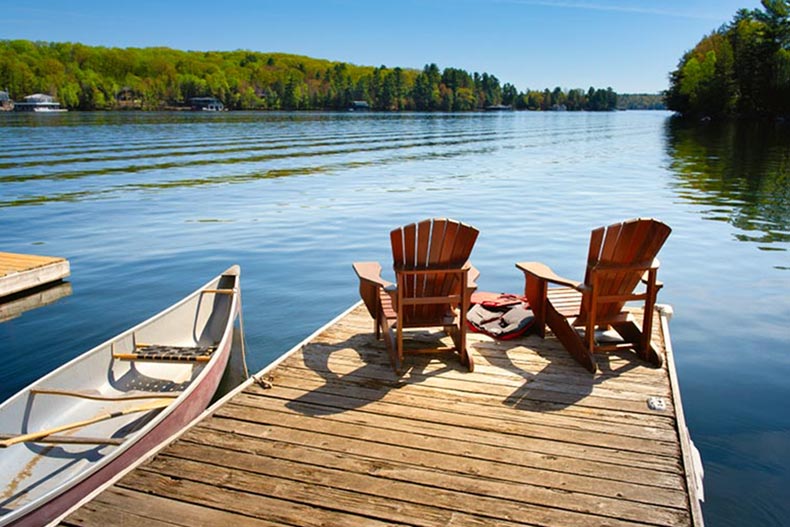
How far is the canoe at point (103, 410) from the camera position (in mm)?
3547

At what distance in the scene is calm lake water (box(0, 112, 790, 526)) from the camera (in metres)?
6.32

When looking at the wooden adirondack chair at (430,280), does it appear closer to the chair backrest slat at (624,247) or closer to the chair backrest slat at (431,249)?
the chair backrest slat at (431,249)

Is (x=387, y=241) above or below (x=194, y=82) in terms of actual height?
below

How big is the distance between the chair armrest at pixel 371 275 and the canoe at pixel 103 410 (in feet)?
4.72

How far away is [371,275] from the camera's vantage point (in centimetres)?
520

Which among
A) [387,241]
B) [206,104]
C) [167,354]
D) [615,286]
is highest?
[206,104]

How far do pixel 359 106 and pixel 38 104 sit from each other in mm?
79561

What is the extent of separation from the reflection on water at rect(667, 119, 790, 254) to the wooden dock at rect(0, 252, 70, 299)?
43.9 feet

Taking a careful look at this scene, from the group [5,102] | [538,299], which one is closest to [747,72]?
[538,299]

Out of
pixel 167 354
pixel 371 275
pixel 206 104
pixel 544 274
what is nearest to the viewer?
pixel 371 275

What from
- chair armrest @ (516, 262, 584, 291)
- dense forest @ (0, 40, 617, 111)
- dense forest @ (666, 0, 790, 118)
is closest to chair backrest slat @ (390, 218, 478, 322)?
chair armrest @ (516, 262, 584, 291)

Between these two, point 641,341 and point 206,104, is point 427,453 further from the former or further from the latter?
point 206,104

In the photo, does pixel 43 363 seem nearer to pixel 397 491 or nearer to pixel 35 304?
pixel 35 304

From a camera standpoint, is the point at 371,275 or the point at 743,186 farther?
the point at 743,186
